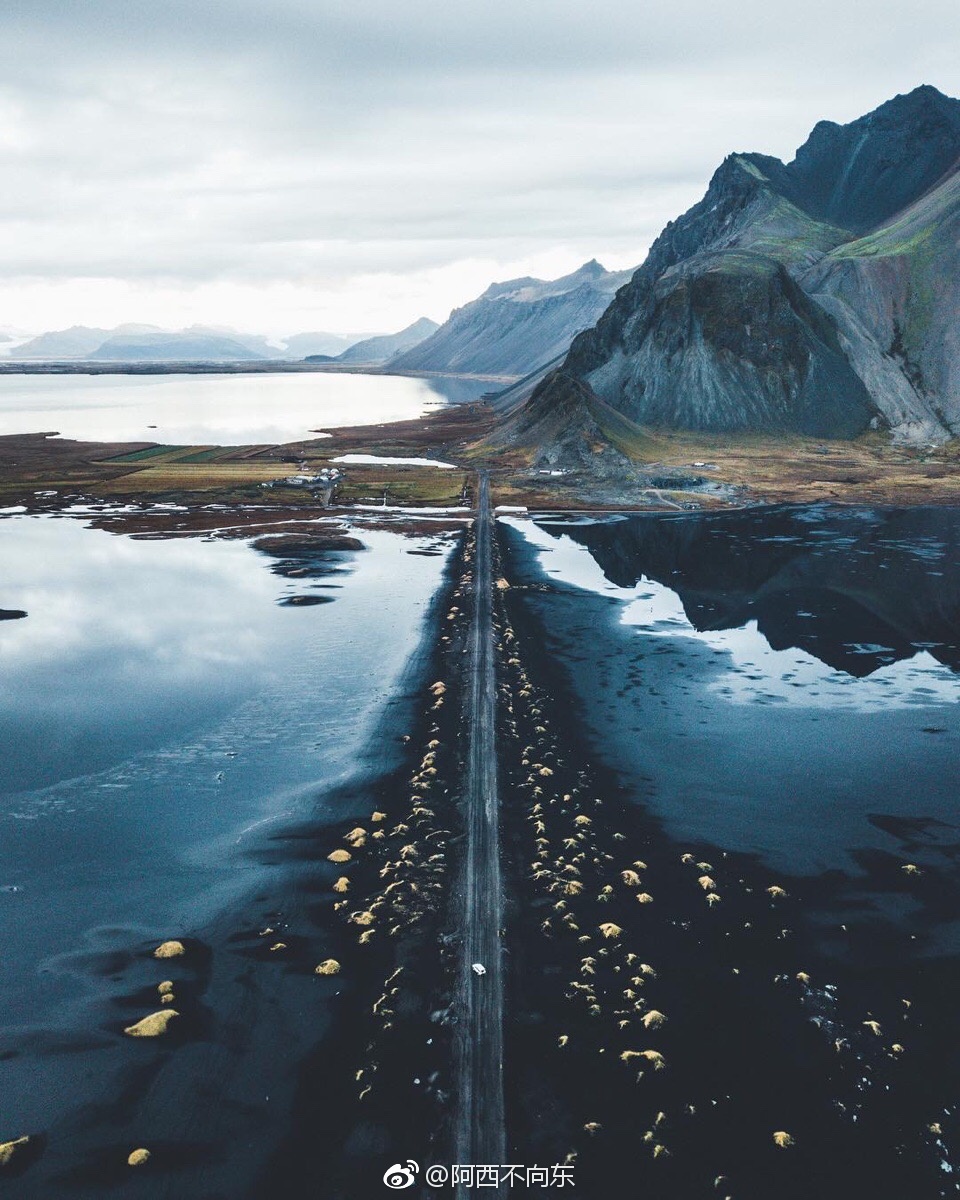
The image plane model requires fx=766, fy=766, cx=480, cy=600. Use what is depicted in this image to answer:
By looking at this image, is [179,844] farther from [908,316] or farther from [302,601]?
[908,316]

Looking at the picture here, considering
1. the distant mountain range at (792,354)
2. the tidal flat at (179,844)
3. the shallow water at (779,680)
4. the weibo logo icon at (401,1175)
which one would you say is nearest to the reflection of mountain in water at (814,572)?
the shallow water at (779,680)

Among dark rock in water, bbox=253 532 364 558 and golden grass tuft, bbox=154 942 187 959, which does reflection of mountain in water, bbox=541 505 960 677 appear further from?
golden grass tuft, bbox=154 942 187 959

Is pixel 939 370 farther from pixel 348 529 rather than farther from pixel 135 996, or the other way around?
pixel 135 996

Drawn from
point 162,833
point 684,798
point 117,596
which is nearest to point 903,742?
point 684,798

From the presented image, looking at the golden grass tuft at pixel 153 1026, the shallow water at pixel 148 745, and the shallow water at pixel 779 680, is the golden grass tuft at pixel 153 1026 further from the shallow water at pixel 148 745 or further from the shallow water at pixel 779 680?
the shallow water at pixel 779 680

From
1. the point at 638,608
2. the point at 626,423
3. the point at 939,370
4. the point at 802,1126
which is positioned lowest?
the point at 802,1126

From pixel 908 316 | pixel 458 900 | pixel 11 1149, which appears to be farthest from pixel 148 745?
pixel 908 316
